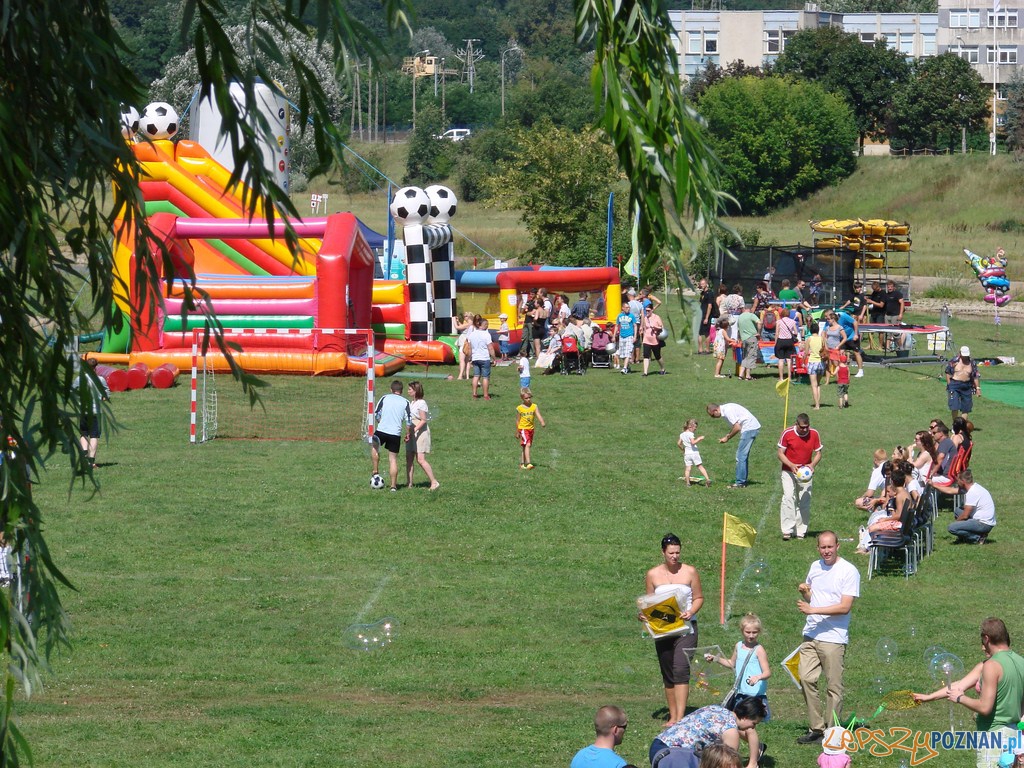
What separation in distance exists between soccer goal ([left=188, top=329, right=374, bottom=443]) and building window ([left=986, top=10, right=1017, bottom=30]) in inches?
3735

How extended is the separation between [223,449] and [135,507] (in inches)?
151

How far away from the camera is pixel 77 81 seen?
475cm

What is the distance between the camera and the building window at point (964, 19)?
364 ft

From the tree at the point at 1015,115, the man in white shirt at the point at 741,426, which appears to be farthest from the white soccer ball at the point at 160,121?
the tree at the point at 1015,115

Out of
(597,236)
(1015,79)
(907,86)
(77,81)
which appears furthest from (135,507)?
(1015,79)

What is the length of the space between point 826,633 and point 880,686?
1245 mm

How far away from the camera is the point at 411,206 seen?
28.8 meters

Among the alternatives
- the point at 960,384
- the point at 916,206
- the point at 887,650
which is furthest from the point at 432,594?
the point at 916,206

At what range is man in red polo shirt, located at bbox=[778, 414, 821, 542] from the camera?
15773 millimetres

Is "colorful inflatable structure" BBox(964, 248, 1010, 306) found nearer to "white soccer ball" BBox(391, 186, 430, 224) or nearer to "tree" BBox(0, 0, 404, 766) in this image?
"white soccer ball" BBox(391, 186, 430, 224)

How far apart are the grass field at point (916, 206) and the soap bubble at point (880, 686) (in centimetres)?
5376

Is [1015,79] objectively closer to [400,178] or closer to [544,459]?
[400,178]

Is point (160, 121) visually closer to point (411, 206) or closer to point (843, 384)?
point (411, 206)

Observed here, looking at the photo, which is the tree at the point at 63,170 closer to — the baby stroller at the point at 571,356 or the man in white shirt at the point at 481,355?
the man in white shirt at the point at 481,355
